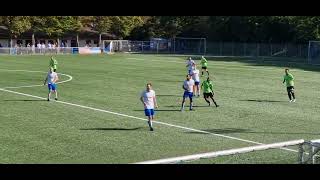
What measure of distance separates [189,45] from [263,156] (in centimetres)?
7702

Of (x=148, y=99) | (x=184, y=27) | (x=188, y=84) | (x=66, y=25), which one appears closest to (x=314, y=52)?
(x=184, y=27)

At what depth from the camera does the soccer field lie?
46.2ft

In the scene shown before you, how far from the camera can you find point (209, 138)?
16.4 meters

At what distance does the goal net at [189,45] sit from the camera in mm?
86688

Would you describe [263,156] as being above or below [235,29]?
below

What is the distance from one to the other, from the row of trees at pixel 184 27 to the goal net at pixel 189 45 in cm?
254

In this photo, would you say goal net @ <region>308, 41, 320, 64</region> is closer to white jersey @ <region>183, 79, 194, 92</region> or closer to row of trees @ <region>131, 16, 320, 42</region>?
row of trees @ <region>131, 16, 320, 42</region>

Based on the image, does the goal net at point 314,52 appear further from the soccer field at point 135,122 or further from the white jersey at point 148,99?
the white jersey at point 148,99

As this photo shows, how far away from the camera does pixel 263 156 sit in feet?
41.5

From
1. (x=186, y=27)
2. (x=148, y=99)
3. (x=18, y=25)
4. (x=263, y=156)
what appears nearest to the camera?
(x=263, y=156)

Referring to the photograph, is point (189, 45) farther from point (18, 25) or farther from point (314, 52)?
point (18, 25)

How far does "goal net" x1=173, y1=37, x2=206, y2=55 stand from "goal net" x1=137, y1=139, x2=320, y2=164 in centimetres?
7291

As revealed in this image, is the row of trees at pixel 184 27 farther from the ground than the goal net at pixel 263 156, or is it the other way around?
the row of trees at pixel 184 27

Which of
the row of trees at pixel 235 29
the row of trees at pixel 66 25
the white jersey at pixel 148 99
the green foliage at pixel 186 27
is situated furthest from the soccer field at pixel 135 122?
the green foliage at pixel 186 27
